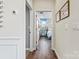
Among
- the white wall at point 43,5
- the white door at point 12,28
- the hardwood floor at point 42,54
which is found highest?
the white wall at point 43,5

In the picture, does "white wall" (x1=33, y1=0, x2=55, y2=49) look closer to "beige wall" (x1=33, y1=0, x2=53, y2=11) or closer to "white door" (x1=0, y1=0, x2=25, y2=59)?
"beige wall" (x1=33, y1=0, x2=53, y2=11)

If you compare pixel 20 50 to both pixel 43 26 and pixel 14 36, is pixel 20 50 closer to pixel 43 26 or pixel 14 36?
pixel 14 36

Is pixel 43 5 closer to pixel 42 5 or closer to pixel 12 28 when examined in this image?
pixel 42 5

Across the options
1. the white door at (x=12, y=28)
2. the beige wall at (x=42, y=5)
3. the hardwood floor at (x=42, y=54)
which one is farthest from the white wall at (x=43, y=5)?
the white door at (x=12, y=28)

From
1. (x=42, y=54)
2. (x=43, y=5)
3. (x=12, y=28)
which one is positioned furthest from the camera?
(x=43, y=5)

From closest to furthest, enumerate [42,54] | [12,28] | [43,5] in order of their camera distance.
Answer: [12,28], [42,54], [43,5]

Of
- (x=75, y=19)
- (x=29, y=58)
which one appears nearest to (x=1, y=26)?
(x=75, y=19)

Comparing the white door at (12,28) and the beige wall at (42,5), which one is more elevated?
the beige wall at (42,5)

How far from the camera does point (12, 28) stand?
3.37m

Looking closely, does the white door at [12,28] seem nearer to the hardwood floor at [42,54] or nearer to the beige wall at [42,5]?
the hardwood floor at [42,54]

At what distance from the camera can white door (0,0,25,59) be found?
3.35 metres

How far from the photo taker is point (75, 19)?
92.4 inches

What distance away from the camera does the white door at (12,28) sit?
3352 mm

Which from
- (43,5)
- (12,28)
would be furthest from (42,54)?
(12,28)
